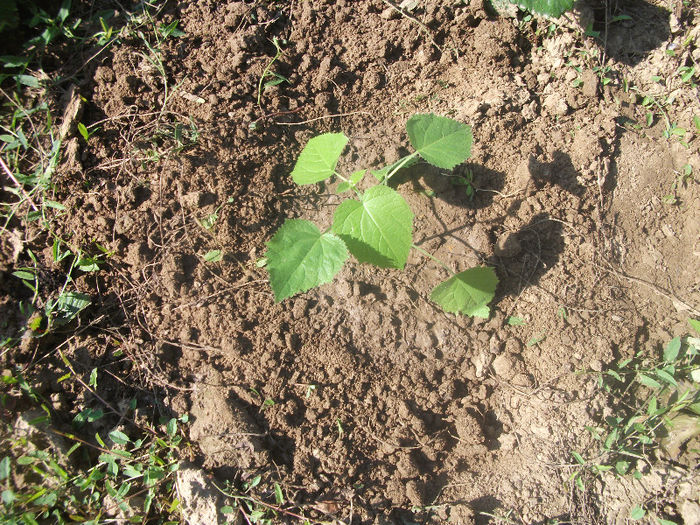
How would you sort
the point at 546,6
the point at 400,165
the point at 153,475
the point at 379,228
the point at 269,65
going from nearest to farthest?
the point at 379,228 → the point at 153,475 → the point at 400,165 → the point at 546,6 → the point at 269,65

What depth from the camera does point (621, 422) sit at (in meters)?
2.04

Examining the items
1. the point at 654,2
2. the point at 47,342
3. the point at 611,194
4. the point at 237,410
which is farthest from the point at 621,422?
the point at 47,342

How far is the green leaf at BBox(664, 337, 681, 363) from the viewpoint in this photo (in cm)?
203

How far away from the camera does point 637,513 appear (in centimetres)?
193

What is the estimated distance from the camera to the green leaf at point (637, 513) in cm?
192

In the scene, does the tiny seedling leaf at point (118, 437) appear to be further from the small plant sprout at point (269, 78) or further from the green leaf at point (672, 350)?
the green leaf at point (672, 350)

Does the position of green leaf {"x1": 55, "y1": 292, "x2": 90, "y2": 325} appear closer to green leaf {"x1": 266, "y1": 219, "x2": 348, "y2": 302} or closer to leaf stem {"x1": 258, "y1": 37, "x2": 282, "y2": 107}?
green leaf {"x1": 266, "y1": 219, "x2": 348, "y2": 302}

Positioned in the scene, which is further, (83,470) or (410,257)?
(410,257)

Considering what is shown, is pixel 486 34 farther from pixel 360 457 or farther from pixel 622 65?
pixel 360 457

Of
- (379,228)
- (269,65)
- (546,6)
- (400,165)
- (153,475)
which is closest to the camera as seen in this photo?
(379,228)

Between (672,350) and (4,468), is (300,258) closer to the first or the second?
(4,468)

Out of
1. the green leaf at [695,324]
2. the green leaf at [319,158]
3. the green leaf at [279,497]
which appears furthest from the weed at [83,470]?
the green leaf at [695,324]

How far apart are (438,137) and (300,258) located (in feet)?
2.70

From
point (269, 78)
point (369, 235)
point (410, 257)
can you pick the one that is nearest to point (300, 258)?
point (369, 235)
